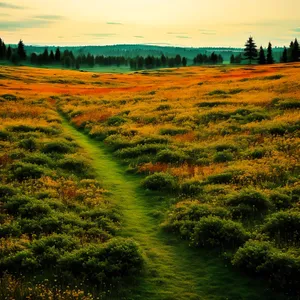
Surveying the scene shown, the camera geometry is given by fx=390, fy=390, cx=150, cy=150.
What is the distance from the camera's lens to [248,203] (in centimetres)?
1522

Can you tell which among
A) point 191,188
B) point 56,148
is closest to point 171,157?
point 191,188

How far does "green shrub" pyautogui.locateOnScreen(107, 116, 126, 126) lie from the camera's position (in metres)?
35.1

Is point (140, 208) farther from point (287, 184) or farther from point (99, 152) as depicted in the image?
point (99, 152)

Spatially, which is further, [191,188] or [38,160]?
[38,160]

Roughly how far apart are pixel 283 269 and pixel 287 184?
6.80 m

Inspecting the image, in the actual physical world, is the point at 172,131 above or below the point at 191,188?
above

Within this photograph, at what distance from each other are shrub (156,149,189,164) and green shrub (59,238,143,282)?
10592mm

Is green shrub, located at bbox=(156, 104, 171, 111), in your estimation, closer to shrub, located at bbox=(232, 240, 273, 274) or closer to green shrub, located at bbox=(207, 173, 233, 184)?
green shrub, located at bbox=(207, 173, 233, 184)

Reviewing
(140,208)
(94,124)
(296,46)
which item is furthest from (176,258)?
(296,46)

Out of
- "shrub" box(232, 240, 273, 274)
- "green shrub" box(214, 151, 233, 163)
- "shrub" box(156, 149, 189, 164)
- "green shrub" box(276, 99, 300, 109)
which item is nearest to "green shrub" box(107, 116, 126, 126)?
"shrub" box(156, 149, 189, 164)

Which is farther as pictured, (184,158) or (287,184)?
(184,158)

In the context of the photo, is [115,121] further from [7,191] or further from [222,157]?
[7,191]

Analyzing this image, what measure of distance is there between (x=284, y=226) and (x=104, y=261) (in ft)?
20.0

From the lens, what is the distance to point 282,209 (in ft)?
48.1
